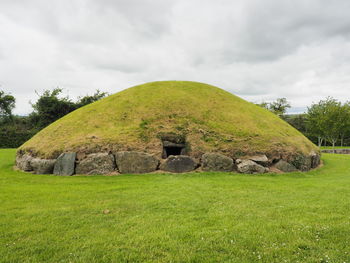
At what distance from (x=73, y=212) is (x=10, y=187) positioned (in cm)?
491

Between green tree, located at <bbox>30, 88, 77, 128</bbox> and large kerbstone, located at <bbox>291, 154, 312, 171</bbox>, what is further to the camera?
green tree, located at <bbox>30, 88, 77, 128</bbox>

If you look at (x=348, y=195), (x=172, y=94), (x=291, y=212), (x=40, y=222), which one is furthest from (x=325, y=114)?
(x=40, y=222)

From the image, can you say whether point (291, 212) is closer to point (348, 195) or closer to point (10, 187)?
point (348, 195)

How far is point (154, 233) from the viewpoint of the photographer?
441cm

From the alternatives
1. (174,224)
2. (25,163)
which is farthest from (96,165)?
(174,224)

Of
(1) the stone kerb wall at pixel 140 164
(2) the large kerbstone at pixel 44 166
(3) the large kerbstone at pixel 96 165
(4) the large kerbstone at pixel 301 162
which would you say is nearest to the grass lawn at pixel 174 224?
(3) the large kerbstone at pixel 96 165

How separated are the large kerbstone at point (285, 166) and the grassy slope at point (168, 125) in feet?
3.53

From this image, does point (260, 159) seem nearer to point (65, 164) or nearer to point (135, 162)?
point (135, 162)

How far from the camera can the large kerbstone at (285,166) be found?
12657 millimetres

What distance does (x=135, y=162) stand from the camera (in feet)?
39.1

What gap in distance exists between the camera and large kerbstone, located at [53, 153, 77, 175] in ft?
38.1

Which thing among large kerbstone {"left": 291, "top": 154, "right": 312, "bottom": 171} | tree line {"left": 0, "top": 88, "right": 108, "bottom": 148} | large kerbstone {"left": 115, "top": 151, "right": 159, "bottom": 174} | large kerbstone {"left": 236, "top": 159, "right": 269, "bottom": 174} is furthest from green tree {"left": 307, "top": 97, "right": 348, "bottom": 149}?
tree line {"left": 0, "top": 88, "right": 108, "bottom": 148}

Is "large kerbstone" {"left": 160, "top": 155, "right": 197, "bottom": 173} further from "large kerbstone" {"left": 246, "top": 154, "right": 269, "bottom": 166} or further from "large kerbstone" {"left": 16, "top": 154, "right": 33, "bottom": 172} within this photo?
"large kerbstone" {"left": 16, "top": 154, "right": 33, "bottom": 172}

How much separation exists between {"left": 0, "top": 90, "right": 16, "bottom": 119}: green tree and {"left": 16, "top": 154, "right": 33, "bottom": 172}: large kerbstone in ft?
108
